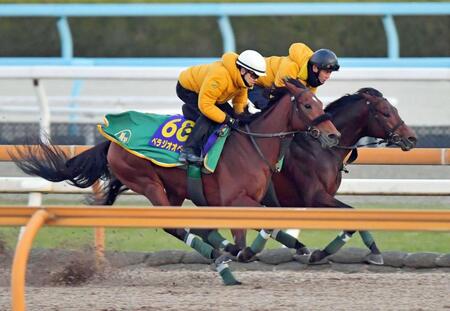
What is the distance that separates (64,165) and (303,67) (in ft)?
5.50

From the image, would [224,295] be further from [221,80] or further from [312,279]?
[221,80]

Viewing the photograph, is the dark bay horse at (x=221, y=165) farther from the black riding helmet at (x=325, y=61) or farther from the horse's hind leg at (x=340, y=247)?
the horse's hind leg at (x=340, y=247)


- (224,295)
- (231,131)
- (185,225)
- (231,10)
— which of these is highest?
(231,10)

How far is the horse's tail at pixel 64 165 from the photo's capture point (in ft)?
26.2

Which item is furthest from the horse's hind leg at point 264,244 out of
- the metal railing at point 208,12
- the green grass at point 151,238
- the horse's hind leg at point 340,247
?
the metal railing at point 208,12

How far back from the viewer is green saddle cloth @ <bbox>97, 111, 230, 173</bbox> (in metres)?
7.71

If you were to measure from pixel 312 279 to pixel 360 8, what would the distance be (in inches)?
265

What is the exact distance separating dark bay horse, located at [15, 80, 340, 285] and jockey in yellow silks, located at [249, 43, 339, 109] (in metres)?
0.26

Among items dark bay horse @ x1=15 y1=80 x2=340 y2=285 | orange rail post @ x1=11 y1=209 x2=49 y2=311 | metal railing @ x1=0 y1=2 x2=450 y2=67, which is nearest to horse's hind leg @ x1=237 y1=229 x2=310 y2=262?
dark bay horse @ x1=15 y1=80 x2=340 y2=285

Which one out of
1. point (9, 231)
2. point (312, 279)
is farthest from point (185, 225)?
point (9, 231)

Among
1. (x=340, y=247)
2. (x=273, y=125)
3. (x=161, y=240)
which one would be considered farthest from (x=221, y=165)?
(x=161, y=240)

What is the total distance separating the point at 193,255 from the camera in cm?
823

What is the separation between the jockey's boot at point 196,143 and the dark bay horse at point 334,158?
664 millimetres

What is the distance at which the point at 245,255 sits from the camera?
7.43m
